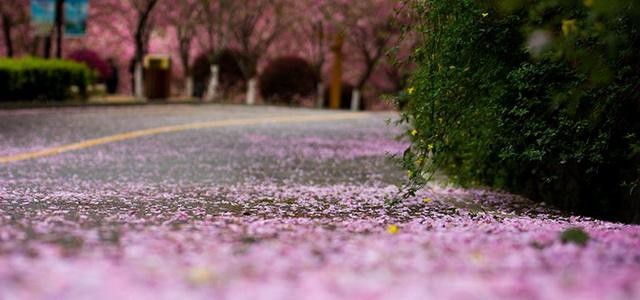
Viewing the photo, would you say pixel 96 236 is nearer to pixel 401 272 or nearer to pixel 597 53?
pixel 401 272

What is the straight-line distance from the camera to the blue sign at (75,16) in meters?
34.9

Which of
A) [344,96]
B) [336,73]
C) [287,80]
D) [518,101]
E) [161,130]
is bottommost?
[344,96]

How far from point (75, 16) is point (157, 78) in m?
3.97

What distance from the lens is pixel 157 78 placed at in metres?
35.7

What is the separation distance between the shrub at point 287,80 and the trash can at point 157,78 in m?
7.46

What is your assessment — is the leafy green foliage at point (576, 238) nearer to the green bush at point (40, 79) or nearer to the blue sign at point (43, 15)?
the green bush at point (40, 79)

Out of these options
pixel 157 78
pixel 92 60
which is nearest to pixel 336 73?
pixel 157 78

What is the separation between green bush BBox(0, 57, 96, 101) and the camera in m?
26.0

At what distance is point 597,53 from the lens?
7137 millimetres

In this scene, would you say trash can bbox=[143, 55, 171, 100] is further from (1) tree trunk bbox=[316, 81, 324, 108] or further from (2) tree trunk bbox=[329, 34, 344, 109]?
(1) tree trunk bbox=[316, 81, 324, 108]

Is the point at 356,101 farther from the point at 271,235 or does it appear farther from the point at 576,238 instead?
the point at 576,238

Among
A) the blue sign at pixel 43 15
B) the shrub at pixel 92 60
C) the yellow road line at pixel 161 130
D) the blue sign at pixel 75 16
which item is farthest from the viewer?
the shrub at pixel 92 60

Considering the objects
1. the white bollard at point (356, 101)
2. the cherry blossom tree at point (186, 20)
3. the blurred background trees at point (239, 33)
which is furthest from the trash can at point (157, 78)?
the white bollard at point (356, 101)

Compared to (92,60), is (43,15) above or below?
above
